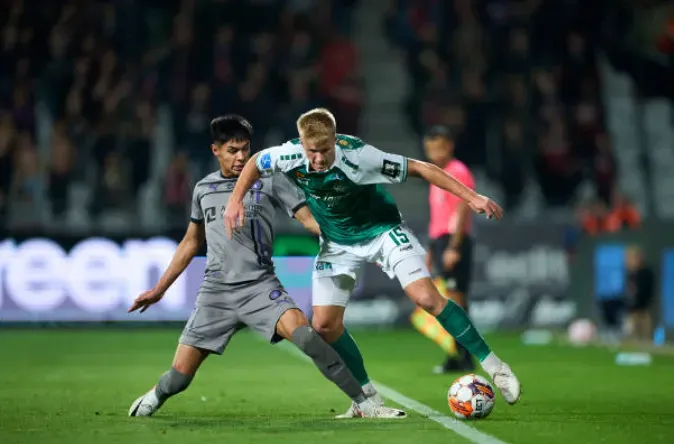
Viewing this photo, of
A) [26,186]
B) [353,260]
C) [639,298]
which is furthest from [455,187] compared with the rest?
[26,186]

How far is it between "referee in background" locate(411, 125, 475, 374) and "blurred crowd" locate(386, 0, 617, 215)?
818 centimetres

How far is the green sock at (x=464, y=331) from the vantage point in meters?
7.86

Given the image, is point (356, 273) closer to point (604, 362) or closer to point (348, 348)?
point (348, 348)

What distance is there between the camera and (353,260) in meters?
8.04

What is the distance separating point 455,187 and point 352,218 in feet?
2.60

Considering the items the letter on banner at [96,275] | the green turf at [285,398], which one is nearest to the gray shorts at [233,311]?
the green turf at [285,398]

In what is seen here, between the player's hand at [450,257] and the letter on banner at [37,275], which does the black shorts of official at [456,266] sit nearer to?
the player's hand at [450,257]

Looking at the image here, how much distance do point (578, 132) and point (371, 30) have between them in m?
4.06

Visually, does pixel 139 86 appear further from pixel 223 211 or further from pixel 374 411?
pixel 374 411

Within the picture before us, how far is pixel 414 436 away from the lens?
6.77 metres

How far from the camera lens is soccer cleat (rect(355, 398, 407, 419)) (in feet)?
25.1

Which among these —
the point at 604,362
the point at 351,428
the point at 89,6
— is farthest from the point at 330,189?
the point at 89,6

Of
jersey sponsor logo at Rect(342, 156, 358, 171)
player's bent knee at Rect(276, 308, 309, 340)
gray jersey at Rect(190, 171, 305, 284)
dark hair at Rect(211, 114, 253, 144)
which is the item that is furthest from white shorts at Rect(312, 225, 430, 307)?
dark hair at Rect(211, 114, 253, 144)

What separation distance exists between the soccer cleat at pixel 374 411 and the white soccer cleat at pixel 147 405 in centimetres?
124
